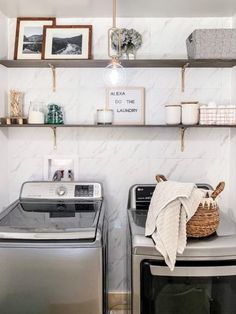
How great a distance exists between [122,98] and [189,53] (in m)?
0.56

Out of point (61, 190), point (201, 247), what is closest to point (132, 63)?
point (61, 190)

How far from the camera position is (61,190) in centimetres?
230

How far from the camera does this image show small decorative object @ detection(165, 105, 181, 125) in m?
2.26

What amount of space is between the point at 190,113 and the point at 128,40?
0.66 metres

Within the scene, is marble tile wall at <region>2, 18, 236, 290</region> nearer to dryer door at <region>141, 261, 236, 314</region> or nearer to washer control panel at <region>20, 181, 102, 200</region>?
washer control panel at <region>20, 181, 102, 200</region>

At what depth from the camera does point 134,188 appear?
2324mm

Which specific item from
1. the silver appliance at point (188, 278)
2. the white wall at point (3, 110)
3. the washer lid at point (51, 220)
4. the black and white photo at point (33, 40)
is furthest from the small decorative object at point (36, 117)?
the silver appliance at point (188, 278)

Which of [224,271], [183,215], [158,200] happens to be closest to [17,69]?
[158,200]

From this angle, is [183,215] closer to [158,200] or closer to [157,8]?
[158,200]

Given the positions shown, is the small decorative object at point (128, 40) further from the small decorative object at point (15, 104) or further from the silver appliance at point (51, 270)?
the silver appliance at point (51, 270)

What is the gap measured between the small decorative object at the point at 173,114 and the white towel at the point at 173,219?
0.69 meters

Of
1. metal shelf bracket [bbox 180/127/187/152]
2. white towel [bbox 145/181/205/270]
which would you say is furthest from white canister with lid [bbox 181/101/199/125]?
white towel [bbox 145/181/205/270]

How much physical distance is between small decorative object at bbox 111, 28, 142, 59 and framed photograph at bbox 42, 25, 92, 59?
0.21m

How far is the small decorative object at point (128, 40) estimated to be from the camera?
2301 mm
